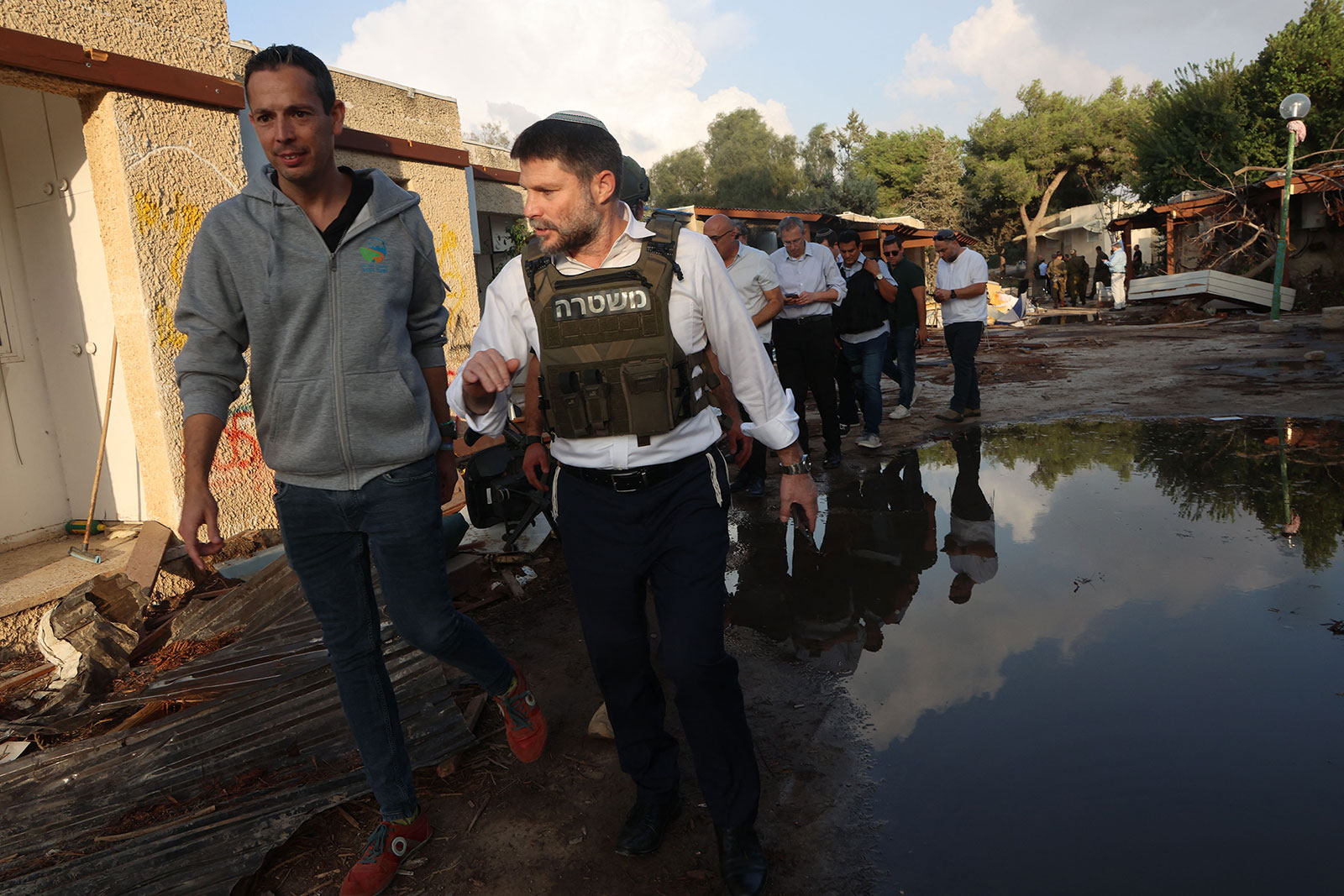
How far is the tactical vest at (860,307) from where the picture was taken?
7945 mm

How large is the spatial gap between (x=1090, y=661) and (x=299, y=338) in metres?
3.28

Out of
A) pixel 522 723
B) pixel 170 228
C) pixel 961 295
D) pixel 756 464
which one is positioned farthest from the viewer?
pixel 961 295

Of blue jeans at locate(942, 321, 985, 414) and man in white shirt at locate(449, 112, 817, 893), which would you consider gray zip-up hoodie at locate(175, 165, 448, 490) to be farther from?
blue jeans at locate(942, 321, 985, 414)

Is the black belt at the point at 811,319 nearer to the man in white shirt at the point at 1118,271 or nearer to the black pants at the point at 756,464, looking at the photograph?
the black pants at the point at 756,464

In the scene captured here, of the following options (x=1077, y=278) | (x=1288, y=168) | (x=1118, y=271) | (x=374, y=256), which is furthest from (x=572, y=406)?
(x=1077, y=278)

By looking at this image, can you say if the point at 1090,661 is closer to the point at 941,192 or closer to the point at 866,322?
the point at 866,322

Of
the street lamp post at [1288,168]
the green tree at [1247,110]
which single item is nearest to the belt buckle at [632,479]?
the street lamp post at [1288,168]

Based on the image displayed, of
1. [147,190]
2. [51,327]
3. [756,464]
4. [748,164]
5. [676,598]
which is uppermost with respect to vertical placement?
[748,164]

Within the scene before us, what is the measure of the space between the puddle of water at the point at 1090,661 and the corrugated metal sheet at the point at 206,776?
180 cm

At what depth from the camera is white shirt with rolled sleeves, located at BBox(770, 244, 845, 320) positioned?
691 centimetres

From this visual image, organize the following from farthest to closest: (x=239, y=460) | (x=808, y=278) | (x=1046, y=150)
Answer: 1. (x=1046, y=150)
2. (x=808, y=278)
3. (x=239, y=460)

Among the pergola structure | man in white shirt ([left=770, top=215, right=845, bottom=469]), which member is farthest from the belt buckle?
the pergola structure

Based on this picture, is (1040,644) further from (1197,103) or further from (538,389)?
(1197,103)

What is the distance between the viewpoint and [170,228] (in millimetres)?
5477
